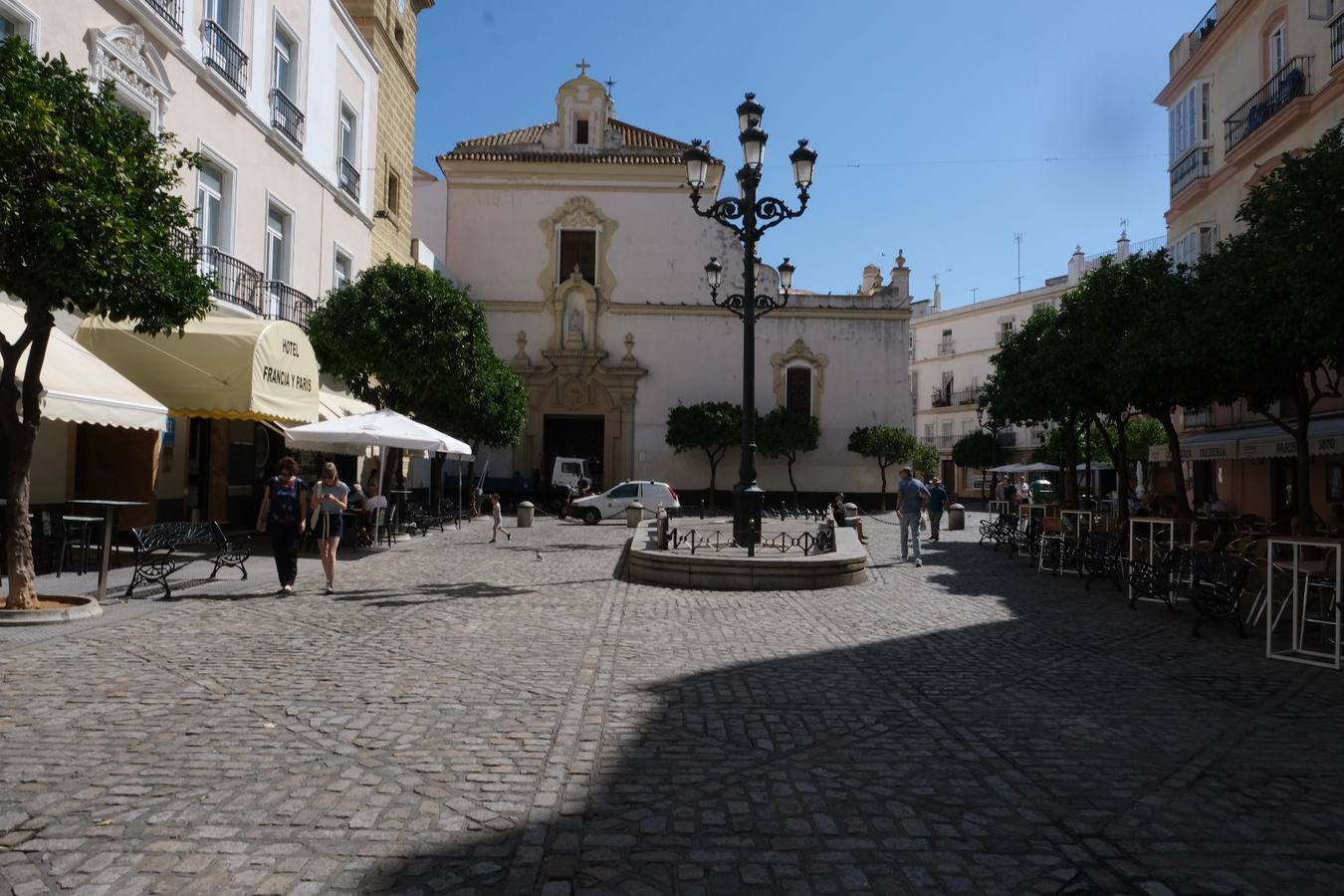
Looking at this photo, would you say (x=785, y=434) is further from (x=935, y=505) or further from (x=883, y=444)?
(x=935, y=505)

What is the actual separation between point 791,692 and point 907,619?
401 cm

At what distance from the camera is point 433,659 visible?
7430 millimetres

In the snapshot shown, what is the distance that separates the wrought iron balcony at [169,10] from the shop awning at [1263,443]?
18502 mm

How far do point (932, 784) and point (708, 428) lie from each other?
108 ft

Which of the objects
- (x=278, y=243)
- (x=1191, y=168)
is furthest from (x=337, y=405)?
(x=1191, y=168)

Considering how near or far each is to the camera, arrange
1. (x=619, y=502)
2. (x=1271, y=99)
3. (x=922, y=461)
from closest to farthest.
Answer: (x=1271, y=99) < (x=619, y=502) < (x=922, y=461)

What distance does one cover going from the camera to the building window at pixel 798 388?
40.4 meters

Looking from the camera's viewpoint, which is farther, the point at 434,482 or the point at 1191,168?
the point at 434,482

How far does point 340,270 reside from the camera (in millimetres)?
23641

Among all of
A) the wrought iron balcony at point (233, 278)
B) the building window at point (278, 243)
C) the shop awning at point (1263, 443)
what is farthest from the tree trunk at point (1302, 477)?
the building window at point (278, 243)

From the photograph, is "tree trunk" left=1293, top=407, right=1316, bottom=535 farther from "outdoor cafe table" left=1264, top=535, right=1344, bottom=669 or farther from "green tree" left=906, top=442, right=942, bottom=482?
"green tree" left=906, top=442, right=942, bottom=482

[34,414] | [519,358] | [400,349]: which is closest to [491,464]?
[519,358]

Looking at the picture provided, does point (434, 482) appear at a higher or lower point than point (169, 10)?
lower

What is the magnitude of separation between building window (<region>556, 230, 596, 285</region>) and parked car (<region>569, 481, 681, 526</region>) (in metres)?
13.8
